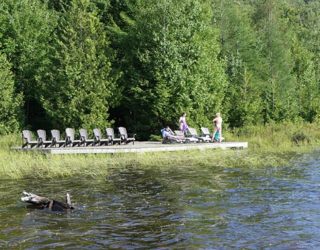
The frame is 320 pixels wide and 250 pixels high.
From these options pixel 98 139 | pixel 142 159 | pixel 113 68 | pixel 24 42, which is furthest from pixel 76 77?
pixel 142 159

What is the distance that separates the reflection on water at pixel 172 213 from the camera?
424 inches

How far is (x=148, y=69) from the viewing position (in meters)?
33.3

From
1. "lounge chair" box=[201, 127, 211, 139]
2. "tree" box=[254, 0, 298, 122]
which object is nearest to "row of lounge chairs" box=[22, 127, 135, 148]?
"lounge chair" box=[201, 127, 211, 139]

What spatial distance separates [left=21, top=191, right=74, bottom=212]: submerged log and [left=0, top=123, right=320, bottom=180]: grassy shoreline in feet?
17.4

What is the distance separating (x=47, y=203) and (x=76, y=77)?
61.0 ft

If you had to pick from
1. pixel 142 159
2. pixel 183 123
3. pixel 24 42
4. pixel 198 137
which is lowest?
pixel 142 159

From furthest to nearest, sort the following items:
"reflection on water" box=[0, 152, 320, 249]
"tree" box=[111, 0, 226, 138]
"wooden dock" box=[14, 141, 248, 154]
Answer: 1. "tree" box=[111, 0, 226, 138]
2. "wooden dock" box=[14, 141, 248, 154]
3. "reflection on water" box=[0, 152, 320, 249]

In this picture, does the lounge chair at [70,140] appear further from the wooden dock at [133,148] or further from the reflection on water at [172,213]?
the reflection on water at [172,213]

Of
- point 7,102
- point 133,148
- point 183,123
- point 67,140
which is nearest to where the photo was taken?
point 133,148

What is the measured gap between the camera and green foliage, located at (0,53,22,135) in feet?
106

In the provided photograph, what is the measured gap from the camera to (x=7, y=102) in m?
32.4

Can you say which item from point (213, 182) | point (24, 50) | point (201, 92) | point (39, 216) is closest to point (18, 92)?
point (24, 50)

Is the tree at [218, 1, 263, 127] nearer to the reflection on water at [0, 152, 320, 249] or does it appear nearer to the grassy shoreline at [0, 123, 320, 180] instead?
the grassy shoreline at [0, 123, 320, 180]

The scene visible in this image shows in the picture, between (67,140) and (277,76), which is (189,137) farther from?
(277,76)
